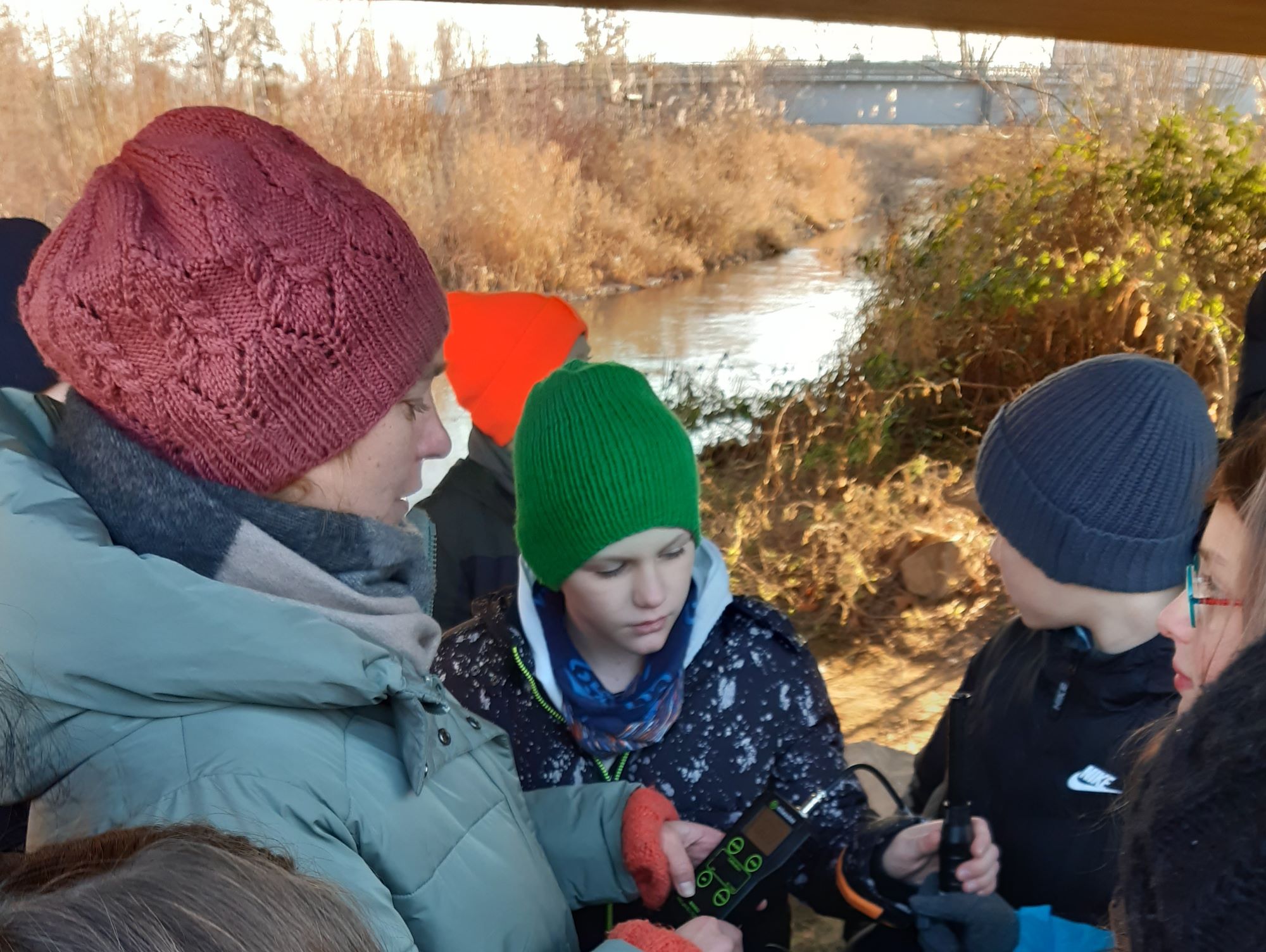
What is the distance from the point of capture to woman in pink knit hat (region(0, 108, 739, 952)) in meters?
0.83

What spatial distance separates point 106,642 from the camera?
827mm

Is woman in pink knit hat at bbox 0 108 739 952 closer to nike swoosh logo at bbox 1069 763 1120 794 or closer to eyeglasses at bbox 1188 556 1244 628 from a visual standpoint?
eyeglasses at bbox 1188 556 1244 628

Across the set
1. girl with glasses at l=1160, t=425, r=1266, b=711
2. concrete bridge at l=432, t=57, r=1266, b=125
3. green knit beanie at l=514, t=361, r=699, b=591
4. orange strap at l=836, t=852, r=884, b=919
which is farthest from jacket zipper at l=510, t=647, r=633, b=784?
concrete bridge at l=432, t=57, r=1266, b=125

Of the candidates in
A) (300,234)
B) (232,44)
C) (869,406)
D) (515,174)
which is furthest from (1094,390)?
(515,174)

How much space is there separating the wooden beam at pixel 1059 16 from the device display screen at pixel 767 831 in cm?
166

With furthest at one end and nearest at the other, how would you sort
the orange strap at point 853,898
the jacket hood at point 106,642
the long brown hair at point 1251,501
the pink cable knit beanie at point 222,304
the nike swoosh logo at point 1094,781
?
the nike swoosh logo at point 1094,781
the orange strap at point 853,898
the pink cable knit beanie at point 222,304
the jacket hood at point 106,642
the long brown hair at point 1251,501

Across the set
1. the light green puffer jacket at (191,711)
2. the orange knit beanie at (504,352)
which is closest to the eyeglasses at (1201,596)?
the light green puffer jacket at (191,711)

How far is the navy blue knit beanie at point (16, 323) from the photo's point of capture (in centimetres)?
206

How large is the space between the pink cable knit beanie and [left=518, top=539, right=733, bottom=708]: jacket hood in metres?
0.72

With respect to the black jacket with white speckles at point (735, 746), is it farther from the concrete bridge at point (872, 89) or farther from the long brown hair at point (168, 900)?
the concrete bridge at point (872, 89)

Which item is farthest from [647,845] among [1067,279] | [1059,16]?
[1067,279]

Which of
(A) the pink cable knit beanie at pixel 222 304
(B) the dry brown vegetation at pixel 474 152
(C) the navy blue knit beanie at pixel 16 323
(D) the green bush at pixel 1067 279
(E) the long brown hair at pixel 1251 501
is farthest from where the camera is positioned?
(D) the green bush at pixel 1067 279

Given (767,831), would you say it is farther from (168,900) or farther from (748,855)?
(168,900)

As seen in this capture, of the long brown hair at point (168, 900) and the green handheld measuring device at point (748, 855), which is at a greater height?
the long brown hair at point (168, 900)
